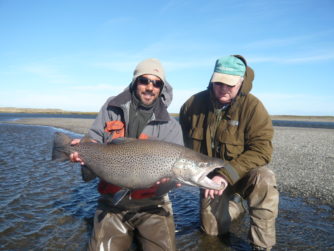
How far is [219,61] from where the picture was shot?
190 inches

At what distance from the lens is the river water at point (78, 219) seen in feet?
15.7

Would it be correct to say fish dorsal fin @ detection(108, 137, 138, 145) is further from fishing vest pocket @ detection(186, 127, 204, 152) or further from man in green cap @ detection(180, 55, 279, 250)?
fishing vest pocket @ detection(186, 127, 204, 152)

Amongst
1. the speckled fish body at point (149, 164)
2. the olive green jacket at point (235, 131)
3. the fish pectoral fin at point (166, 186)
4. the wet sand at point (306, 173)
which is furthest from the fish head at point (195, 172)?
the wet sand at point (306, 173)

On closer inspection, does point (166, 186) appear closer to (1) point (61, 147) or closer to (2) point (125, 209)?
(2) point (125, 209)

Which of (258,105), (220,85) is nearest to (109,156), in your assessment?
(220,85)

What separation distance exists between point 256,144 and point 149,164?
1.84 m

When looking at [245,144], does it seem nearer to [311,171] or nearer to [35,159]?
[311,171]

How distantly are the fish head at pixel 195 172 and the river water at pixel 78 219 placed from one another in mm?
1518

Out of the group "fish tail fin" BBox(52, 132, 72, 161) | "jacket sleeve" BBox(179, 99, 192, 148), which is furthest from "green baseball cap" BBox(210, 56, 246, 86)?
"fish tail fin" BBox(52, 132, 72, 161)

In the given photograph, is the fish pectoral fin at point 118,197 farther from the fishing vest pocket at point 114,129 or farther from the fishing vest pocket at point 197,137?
the fishing vest pocket at point 197,137

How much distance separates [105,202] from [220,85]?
8.76 ft

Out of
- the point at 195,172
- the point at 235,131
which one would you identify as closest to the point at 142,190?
the point at 195,172

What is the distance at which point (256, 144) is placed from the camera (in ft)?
15.0

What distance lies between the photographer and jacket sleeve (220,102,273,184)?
4.48 meters
